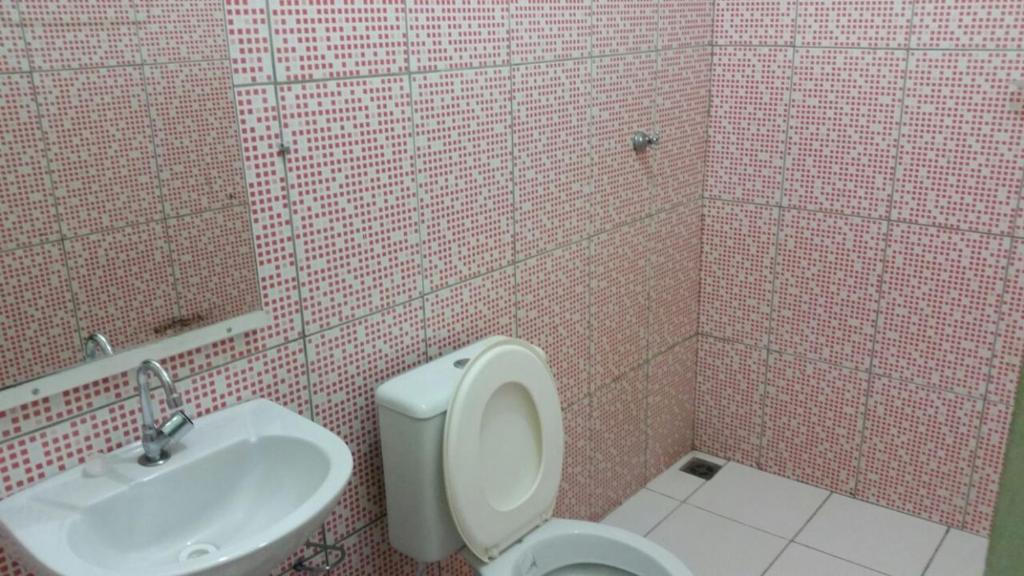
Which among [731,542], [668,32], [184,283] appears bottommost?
[731,542]

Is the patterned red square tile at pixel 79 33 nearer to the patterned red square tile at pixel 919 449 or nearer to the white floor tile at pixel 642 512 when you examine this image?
the white floor tile at pixel 642 512

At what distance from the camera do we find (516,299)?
6.94 ft

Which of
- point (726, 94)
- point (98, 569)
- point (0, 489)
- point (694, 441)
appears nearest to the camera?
point (98, 569)

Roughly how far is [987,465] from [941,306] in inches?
18.8

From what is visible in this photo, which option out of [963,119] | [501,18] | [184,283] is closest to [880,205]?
[963,119]

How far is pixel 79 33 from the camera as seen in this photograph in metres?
1.23

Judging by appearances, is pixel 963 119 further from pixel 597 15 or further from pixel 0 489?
pixel 0 489

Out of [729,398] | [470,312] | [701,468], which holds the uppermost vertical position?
[470,312]

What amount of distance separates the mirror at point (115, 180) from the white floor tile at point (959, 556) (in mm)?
2017

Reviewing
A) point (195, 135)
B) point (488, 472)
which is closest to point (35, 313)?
point (195, 135)

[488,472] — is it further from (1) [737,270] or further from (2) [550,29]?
(1) [737,270]

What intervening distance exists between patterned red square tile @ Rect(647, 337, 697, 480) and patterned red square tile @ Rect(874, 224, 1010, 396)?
63 centimetres

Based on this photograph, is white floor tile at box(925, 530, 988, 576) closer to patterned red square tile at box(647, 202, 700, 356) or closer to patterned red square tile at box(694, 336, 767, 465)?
patterned red square tile at box(694, 336, 767, 465)

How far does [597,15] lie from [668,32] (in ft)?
1.22
